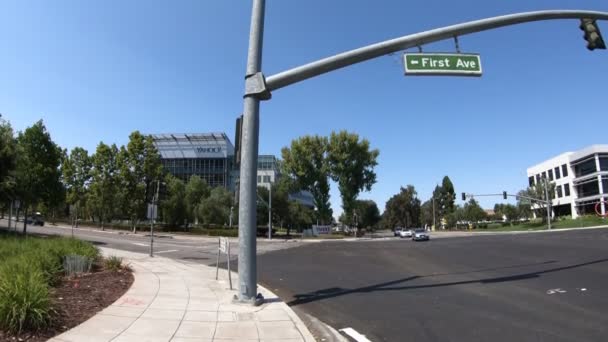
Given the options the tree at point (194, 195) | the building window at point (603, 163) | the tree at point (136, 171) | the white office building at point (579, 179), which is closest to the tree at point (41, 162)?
the tree at point (136, 171)

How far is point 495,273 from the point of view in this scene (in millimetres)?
12852

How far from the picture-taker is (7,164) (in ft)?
77.7

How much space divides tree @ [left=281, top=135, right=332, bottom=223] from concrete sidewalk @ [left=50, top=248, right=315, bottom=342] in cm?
5606

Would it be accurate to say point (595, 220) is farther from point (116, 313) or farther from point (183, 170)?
point (183, 170)

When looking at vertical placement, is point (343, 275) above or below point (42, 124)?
below

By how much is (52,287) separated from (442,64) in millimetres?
9929

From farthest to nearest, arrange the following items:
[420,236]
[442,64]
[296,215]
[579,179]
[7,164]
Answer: [579,179] < [296,215] < [420,236] < [7,164] < [442,64]

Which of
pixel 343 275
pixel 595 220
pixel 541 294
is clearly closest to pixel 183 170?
pixel 595 220

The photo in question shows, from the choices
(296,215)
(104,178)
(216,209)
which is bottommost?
(296,215)

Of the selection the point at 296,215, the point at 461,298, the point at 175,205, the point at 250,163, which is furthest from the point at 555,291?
the point at 296,215

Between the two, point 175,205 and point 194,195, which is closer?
point 175,205

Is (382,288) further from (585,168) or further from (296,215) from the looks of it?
(585,168)

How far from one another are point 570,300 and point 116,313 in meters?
8.68

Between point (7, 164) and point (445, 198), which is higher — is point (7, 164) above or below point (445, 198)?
below
